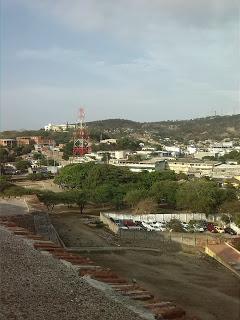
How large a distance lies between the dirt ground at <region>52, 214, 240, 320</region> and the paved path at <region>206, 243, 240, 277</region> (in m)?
0.25

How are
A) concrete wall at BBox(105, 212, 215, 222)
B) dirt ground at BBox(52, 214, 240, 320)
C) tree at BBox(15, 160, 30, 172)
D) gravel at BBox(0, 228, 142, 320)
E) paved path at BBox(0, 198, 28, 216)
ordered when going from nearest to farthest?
gravel at BBox(0, 228, 142, 320) → dirt ground at BBox(52, 214, 240, 320) → paved path at BBox(0, 198, 28, 216) → concrete wall at BBox(105, 212, 215, 222) → tree at BBox(15, 160, 30, 172)

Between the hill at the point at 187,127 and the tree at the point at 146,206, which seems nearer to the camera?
the tree at the point at 146,206

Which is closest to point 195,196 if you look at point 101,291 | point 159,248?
point 159,248

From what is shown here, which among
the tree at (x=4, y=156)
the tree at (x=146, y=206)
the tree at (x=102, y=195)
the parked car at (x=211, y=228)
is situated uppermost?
the tree at (x=4, y=156)

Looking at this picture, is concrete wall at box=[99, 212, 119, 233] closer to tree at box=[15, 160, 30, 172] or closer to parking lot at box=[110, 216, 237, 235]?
parking lot at box=[110, 216, 237, 235]

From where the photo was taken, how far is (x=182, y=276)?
1664 cm

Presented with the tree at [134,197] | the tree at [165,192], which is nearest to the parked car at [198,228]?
the tree at [165,192]

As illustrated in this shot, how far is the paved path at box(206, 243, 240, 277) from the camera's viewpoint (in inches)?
695

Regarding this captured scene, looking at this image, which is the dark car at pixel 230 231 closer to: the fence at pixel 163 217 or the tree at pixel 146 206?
the fence at pixel 163 217

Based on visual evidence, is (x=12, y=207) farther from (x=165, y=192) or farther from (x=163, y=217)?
(x=165, y=192)

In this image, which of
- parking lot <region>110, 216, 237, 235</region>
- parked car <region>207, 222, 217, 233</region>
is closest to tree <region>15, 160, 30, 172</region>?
parking lot <region>110, 216, 237, 235</region>

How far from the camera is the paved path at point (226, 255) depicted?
17.7 meters

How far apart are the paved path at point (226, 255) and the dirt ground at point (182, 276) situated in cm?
25

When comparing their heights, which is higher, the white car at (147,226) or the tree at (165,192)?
the tree at (165,192)
